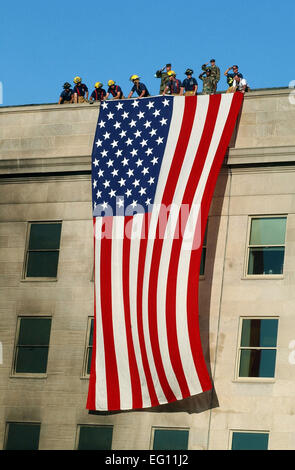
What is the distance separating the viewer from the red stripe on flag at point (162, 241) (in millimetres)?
39531

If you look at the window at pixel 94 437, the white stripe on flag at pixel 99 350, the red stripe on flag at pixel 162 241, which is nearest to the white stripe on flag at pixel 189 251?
the red stripe on flag at pixel 162 241

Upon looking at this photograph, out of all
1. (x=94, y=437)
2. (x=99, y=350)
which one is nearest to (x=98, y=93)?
(x=99, y=350)

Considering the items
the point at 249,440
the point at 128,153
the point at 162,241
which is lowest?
the point at 249,440

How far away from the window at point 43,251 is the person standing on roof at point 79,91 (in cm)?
527

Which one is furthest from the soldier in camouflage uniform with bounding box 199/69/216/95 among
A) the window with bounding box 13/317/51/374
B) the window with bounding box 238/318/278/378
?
the window with bounding box 13/317/51/374

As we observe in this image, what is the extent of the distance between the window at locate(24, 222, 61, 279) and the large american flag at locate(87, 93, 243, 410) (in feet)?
7.82

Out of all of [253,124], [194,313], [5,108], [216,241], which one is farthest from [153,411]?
[5,108]

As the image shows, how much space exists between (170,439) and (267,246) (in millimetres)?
7549

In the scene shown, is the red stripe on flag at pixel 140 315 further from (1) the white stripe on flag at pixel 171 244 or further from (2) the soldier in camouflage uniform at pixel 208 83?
(2) the soldier in camouflage uniform at pixel 208 83

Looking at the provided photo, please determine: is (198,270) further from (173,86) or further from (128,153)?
(173,86)

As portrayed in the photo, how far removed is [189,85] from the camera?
1699 inches

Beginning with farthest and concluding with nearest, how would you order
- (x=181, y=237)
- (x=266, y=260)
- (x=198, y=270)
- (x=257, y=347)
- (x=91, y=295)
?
(x=91, y=295) < (x=266, y=260) < (x=181, y=237) < (x=198, y=270) < (x=257, y=347)

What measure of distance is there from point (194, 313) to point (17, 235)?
8.36 metres

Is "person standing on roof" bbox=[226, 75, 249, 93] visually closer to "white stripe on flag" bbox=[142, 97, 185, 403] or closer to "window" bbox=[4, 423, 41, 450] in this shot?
"white stripe on flag" bbox=[142, 97, 185, 403]
